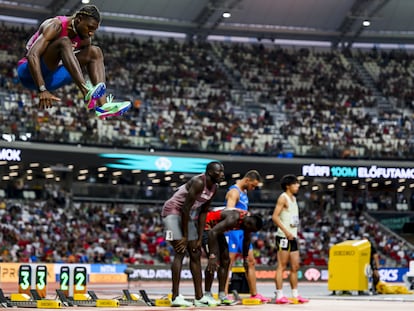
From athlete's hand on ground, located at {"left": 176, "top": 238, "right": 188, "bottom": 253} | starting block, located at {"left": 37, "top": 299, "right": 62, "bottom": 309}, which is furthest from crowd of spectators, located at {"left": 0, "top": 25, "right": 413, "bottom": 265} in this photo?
athlete's hand on ground, located at {"left": 176, "top": 238, "right": 188, "bottom": 253}

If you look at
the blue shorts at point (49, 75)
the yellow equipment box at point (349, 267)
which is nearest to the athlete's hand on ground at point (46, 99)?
the blue shorts at point (49, 75)

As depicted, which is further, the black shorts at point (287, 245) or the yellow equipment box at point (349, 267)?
the yellow equipment box at point (349, 267)

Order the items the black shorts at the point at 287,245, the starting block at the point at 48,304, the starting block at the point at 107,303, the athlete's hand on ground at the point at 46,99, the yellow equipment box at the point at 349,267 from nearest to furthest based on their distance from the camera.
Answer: the athlete's hand on ground at the point at 46,99 → the starting block at the point at 48,304 → the starting block at the point at 107,303 → the black shorts at the point at 287,245 → the yellow equipment box at the point at 349,267

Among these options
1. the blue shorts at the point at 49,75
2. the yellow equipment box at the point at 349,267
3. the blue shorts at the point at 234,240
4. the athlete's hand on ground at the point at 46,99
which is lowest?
the yellow equipment box at the point at 349,267

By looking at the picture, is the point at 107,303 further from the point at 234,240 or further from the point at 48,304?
the point at 234,240

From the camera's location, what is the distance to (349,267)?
69.4 ft

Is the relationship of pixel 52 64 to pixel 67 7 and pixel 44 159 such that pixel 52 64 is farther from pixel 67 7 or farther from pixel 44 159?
pixel 67 7

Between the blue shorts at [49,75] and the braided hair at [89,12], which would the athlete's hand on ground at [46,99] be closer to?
the blue shorts at [49,75]

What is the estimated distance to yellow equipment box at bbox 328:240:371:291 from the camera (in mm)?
21047

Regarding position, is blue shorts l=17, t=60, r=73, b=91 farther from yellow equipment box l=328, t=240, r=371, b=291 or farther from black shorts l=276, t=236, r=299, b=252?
yellow equipment box l=328, t=240, r=371, b=291

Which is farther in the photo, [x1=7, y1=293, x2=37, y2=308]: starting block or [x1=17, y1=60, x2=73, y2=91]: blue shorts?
[x1=7, y1=293, x2=37, y2=308]: starting block

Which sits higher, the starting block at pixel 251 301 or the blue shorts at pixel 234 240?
the blue shorts at pixel 234 240

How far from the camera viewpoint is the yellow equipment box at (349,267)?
69.1ft

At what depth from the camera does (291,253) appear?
55.0 feet
